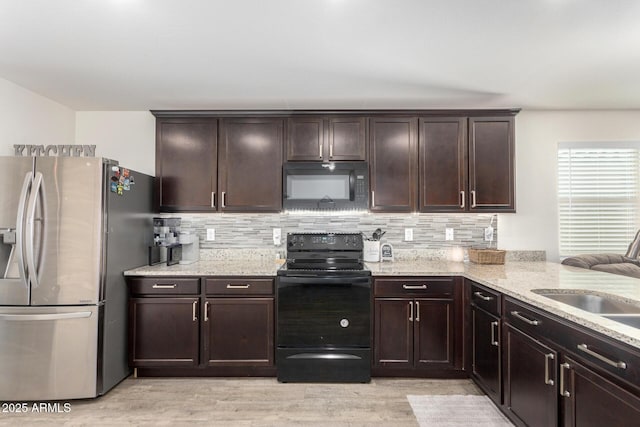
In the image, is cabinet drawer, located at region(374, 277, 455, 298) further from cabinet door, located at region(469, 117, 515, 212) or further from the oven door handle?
cabinet door, located at region(469, 117, 515, 212)

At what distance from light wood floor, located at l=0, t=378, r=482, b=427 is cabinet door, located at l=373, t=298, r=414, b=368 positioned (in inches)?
7.0

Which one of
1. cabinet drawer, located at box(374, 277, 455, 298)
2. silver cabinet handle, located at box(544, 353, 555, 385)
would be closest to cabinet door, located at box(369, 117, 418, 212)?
cabinet drawer, located at box(374, 277, 455, 298)

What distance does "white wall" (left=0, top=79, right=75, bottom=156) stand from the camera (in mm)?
2617

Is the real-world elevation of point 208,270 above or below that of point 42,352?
above

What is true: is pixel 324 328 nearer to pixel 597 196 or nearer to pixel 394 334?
pixel 394 334

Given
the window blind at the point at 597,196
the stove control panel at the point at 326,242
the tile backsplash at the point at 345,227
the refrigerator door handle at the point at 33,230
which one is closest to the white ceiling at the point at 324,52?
the window blind at the point at 597,196

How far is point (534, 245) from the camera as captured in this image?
10.8 ft

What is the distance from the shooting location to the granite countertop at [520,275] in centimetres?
145

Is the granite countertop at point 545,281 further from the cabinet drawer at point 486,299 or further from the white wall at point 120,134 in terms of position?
the white wall at point 120,134

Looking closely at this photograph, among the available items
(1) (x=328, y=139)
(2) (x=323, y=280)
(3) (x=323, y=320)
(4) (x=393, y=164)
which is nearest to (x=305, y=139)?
(1) (x=328, y=139)

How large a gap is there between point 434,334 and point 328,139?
1.93 m

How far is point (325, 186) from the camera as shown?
9.78ft

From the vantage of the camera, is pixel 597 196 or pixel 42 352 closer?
pixel 42 352

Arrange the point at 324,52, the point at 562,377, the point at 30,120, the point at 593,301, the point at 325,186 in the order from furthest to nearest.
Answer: the point at 325,186
the point at 30,120
the point at 324,52
the point at 593,301
the point at 562,377
